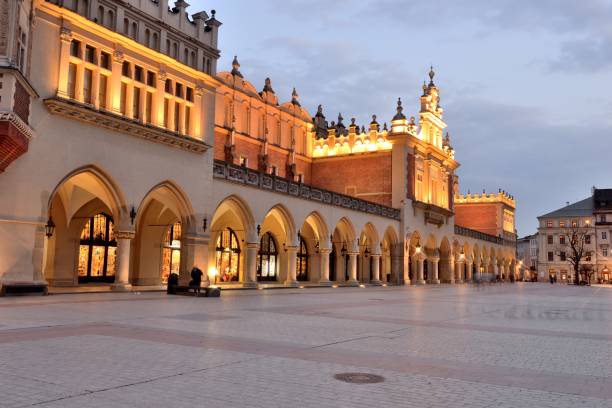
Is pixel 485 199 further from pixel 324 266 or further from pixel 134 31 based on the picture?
pixel 134 31

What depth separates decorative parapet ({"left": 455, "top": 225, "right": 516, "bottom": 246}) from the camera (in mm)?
73812

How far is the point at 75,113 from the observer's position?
26.0m

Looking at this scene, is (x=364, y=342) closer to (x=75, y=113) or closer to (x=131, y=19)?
(x=75, y=113)

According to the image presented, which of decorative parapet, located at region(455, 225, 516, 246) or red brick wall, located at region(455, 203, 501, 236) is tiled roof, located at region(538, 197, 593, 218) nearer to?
decorative parapet, located at region(455, 225, 516, 246)

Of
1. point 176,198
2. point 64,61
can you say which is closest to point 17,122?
point 64,61

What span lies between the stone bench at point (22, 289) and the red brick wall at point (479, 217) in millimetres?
79862

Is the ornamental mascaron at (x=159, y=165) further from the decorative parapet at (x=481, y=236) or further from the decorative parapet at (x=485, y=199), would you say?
the decorative parapet at (x=485, y=199)

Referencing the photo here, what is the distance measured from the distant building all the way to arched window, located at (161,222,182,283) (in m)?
95.6

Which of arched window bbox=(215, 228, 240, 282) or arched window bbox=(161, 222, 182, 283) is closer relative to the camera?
arched window bbox=(161, 222, 182, 283)

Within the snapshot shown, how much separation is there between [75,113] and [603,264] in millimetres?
111172

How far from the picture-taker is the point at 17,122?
2058 cm

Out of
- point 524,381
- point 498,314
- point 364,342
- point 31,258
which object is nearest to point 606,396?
point 524,381

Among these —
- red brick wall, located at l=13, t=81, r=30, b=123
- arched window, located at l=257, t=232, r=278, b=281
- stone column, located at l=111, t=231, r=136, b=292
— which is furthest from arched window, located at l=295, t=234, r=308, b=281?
red brick wall, located at l=13, t=81, r=30, b=123

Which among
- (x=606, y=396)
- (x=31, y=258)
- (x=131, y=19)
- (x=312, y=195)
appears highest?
(x=131, y=19)
